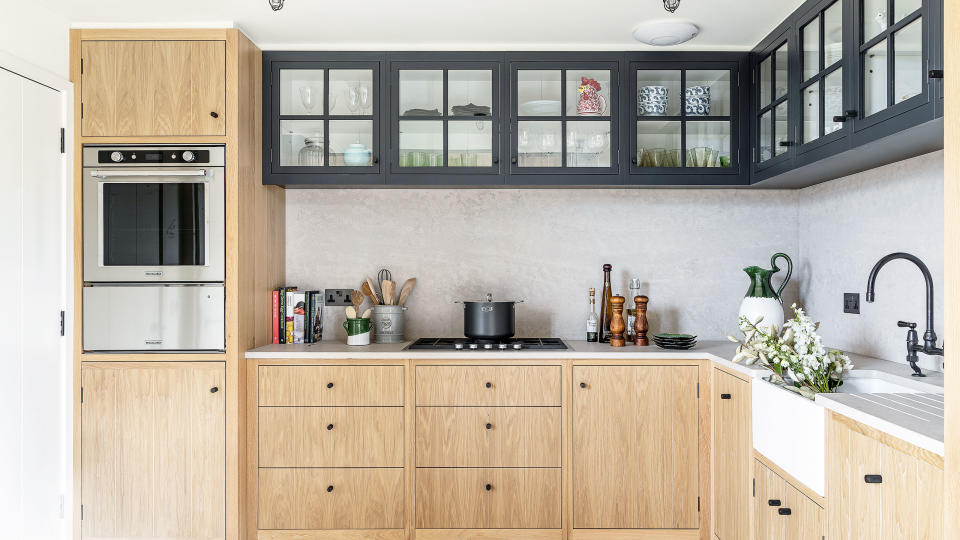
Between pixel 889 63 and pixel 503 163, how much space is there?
1.54 meters

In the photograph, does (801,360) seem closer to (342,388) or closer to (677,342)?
(677,342)

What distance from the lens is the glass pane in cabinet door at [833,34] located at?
199 cm

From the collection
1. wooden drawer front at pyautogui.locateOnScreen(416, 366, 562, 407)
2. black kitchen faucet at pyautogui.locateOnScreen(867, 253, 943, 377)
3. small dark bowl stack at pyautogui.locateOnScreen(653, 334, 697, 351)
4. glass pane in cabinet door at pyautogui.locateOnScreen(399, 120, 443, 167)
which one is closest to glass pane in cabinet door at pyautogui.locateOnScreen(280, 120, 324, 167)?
glass pane in cabinet door at pyautogui.locateOnScreen(399, 120, 443, 167)

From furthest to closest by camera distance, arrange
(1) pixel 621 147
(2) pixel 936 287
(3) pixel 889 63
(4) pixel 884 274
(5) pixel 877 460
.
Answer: (1) pixel 621 147 → (4) pixel 884 274 → (2) pixel 936 287 → (3) pixel 889 63 → (5) pixel 877 460

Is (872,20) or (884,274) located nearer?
(872,20)

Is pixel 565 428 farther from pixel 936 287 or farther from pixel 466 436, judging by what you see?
pixel 936 287

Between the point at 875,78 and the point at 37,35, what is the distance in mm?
3081

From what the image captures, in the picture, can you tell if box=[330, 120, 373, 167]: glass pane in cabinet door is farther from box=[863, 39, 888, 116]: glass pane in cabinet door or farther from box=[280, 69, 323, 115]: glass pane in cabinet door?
box=[863, 39, 888, 116]: glass pane in cabinet door

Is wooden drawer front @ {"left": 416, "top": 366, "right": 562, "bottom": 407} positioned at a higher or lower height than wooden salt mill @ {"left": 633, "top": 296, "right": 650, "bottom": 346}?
lower

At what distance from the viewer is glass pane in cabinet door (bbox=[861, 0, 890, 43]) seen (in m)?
1.76

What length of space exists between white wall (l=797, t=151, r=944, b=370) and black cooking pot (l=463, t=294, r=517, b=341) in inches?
59.6

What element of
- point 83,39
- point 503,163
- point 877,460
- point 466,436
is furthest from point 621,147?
point 83,39

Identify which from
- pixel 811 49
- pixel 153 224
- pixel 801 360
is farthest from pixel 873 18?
pixel 153 224

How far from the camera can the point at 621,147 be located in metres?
2.78
